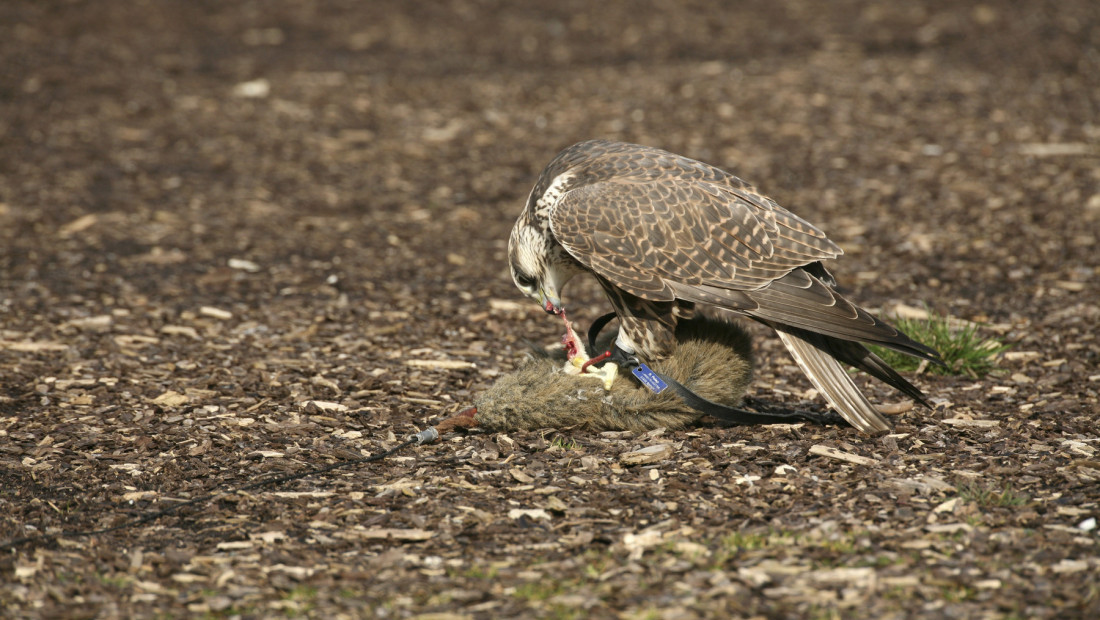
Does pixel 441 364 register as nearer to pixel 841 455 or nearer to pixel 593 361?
pixel 593 361

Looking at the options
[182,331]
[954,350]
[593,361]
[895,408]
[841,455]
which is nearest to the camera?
[841,455]

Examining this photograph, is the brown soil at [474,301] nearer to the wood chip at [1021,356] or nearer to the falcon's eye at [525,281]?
the wood chip at [1021,356]

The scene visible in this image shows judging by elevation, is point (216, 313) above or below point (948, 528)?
below

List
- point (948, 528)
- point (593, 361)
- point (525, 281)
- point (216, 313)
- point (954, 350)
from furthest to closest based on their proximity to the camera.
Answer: point (216, 313) < point (954, 350) < point (525, 281) < point (593, 361) < point (948, 528)

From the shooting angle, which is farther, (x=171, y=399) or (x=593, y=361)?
(x=171, y=399)

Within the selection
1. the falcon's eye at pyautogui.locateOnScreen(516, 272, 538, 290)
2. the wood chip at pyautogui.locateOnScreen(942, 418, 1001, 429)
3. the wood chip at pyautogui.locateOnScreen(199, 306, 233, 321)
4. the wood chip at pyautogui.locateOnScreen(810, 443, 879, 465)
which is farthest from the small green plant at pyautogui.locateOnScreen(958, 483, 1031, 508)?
the wood chip at pyautogui.locateOnScreen(199, 306, 233, 321)

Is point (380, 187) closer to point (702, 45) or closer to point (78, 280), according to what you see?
Answer: point (78, 280)

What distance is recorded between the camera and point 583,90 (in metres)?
10.4

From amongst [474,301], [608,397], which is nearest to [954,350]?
[608,397]

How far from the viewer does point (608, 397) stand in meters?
4.27

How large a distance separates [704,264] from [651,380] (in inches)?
20.5

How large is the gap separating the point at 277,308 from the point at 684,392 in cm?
289

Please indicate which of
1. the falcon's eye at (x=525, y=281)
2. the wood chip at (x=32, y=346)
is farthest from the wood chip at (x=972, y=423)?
the wood chip at (x=32, y=346)

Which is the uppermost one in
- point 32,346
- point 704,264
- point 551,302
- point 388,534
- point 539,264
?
point 704,264
